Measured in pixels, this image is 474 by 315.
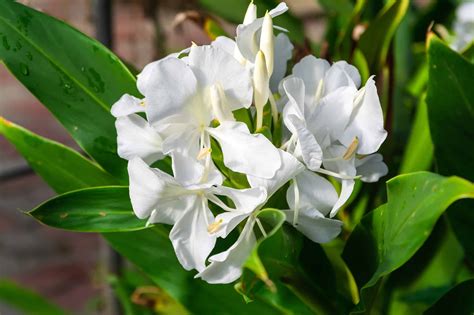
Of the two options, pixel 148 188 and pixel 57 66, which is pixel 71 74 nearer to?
pixel 57 66

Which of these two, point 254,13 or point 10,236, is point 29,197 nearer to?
point 10,236

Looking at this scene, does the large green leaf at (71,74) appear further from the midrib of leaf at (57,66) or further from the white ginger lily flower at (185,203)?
the white ginger lily flower at (185,203)

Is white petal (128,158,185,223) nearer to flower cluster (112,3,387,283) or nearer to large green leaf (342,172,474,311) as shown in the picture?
flower cluster (112,3,387,283)

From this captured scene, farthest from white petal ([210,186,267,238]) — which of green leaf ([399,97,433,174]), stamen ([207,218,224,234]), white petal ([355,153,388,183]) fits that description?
green leaf ([399,97,433,174])

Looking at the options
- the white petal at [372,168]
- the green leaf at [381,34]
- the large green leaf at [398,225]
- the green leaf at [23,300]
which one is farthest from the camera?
the green leaf at [23,300]

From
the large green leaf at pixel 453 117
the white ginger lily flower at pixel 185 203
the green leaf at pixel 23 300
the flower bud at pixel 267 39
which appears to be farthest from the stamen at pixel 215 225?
the green leaf at pixel 23 300

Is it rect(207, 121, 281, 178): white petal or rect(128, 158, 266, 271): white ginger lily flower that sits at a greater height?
rect(207, 121, 281, 178): white petal

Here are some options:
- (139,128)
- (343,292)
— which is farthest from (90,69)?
(343,292)
